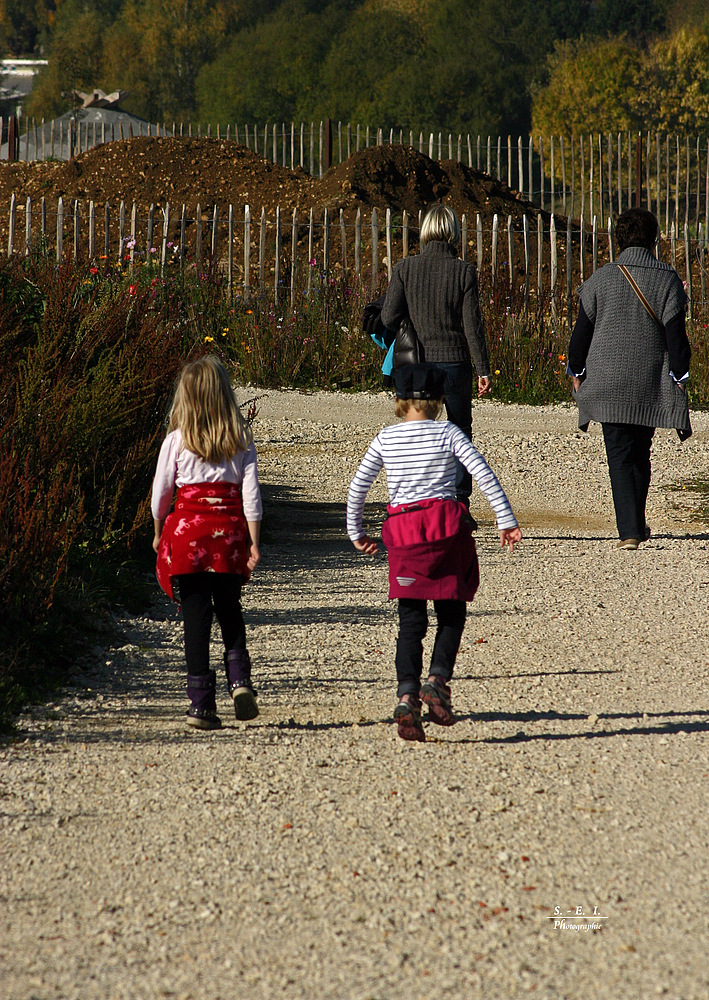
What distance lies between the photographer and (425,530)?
154 inches

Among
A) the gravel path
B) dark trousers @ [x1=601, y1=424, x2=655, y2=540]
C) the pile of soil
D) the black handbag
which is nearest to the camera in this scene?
the gravel path

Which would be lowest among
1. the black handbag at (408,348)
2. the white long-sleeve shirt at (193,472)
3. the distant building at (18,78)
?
the white long-sleeve shirt at (193,472)

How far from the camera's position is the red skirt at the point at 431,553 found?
388cm

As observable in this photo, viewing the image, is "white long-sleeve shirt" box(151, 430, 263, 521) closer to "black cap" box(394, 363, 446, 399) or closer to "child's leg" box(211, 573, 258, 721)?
"child's leg" box(211, 573, 258, 721)

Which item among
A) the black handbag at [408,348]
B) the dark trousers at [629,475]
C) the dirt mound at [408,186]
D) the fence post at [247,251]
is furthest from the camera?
the dirt mound at [408,186]

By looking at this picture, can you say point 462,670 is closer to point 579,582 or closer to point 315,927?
point 579,582

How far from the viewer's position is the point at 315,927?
2.65 meters

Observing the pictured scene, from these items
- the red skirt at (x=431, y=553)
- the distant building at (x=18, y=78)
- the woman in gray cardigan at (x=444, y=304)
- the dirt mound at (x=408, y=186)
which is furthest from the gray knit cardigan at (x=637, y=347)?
the distant building at (x=18, y=78)

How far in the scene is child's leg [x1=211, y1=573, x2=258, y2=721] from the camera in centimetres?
389

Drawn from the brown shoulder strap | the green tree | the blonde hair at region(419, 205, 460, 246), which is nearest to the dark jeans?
the blonde hair at region(419, 205, 460, 246)

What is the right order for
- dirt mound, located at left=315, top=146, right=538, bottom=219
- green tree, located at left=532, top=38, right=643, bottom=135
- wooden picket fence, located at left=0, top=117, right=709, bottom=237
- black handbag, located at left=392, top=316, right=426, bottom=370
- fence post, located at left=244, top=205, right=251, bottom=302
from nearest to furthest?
1. black handbag, located at left=392, top=316, right=426, bottom=370
2. fence post, located at left=244, top=205, right=251, bottom=302
3. dirt mound, located at left=315, top=146, right=538, bottom=219
4. wooden picket fence, located at left=0, top=117, right=709, bottom=237
5. green tree, located at left=532, top=38, right=643, bottom=135

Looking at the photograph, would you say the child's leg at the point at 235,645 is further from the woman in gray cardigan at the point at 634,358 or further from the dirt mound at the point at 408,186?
the dirt mound at the point at 408,186

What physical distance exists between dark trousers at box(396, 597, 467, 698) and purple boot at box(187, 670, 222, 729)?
2.07 ft

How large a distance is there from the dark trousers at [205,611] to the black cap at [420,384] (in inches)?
33.5
